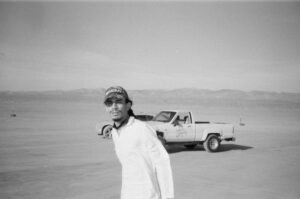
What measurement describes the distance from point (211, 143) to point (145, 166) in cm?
1050

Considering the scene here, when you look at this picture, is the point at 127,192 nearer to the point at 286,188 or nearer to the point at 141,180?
the point at 141,180

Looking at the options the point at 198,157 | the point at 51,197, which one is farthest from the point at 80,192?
the point at 198,157

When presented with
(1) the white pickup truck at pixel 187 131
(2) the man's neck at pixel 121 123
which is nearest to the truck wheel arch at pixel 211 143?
(1) the white pickup truck at pixel 187 131

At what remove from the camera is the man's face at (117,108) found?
8.09 ft

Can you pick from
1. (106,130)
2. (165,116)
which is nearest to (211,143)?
(165,116)

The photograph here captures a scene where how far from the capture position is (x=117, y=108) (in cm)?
248

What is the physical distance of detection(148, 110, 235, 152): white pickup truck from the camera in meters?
11.4

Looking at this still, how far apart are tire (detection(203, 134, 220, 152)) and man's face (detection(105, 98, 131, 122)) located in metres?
10.1

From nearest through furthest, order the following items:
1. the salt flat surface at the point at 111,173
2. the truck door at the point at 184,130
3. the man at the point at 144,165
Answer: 1. the man at the point at 144,165
2. the salt flat surface at the point at 111,173
3. the truck door at the point at 184,130

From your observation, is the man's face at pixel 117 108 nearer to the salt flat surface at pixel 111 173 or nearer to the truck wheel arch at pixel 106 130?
the salt flat surface at pixel 111 173

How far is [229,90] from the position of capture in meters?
152

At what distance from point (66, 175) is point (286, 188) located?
507cm

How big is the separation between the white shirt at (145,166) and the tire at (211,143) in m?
10.2

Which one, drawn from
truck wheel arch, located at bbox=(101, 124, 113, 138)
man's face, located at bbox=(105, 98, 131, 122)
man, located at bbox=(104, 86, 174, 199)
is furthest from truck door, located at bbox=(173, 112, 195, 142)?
man, located at bbox=(104, 86, 174, 199)
